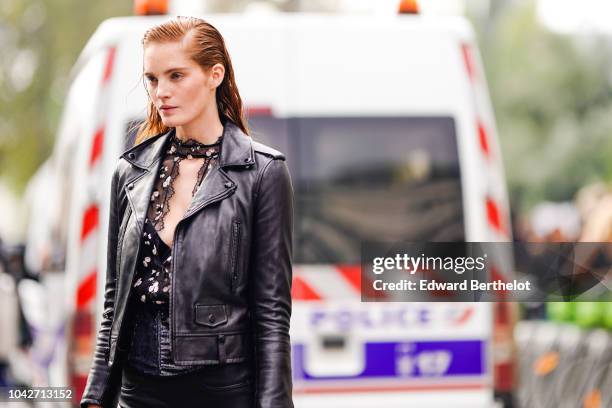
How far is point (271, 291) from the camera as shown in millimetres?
2797

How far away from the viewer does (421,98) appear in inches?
210

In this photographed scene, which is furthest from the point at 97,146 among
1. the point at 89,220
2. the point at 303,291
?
the point at 303,291

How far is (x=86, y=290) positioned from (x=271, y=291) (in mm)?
2409

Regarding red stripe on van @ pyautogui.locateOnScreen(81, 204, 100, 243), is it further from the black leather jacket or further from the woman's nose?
the woman's nose

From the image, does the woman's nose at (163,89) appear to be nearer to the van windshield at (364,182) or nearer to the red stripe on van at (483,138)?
the van windshield at (364,182)

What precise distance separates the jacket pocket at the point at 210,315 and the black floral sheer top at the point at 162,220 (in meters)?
0.08

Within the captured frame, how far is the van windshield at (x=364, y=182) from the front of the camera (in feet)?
17.3

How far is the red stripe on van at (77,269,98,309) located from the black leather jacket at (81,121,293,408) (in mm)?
2175

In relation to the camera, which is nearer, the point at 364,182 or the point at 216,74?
the point at 216,74

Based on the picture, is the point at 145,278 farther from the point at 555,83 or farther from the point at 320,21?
the point at 555,83

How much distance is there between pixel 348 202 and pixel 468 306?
0.67 metres

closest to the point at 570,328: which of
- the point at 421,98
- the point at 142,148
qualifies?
the point at 421,98

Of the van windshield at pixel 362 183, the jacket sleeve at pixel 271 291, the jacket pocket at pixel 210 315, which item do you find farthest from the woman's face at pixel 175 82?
the van windshield at pixel 362 183

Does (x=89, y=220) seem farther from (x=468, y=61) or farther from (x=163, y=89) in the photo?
(x=163, y=89)
